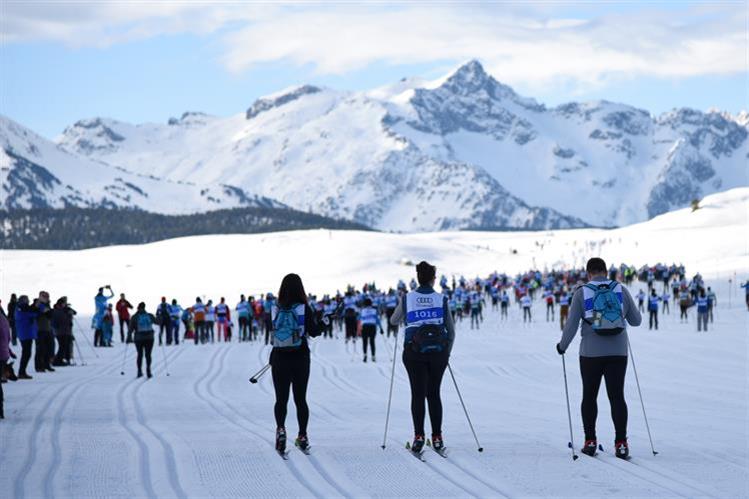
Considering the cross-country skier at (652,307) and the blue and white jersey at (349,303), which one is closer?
the blue and white jersey at (349,303)

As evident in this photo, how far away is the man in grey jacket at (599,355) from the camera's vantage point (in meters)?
11.5

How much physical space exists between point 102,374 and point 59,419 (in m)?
9.16

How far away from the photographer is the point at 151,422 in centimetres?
1502

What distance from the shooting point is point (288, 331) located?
1193cm

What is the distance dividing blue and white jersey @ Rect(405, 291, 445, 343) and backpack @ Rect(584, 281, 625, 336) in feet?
4.58

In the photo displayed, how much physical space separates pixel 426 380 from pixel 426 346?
1.18 ft

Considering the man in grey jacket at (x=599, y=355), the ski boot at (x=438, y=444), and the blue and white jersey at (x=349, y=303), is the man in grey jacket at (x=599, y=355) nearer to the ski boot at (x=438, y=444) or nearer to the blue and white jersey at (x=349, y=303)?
the ski boot at (x=438, y=444)

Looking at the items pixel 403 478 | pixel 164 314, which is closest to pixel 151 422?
pixel 403 478

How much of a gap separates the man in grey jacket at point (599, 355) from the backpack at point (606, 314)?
0.13 feet

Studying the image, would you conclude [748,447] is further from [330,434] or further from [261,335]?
[261,335]

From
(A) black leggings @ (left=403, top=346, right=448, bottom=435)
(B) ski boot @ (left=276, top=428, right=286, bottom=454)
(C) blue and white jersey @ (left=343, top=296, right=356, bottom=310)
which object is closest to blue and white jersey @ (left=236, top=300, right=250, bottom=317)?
(C) blue and white jersey @ (left=343, top=296, right=356, bottom=310)

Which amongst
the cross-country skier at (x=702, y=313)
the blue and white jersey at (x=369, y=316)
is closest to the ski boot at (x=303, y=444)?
the blue and white jersey at (x=369, y=316)

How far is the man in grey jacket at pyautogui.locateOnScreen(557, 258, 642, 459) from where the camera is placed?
453 inches

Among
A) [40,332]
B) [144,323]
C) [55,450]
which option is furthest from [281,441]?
[40,332]
